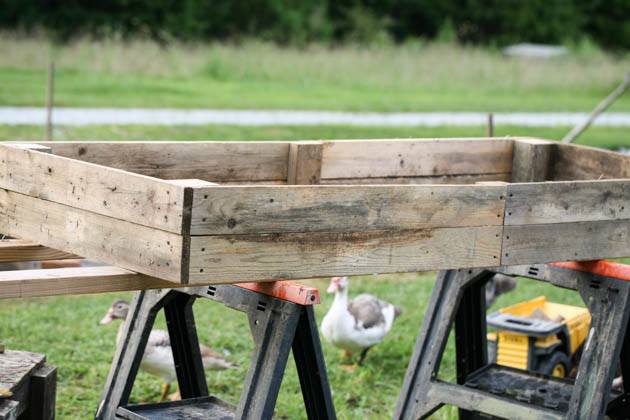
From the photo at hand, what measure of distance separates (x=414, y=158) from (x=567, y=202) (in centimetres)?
106

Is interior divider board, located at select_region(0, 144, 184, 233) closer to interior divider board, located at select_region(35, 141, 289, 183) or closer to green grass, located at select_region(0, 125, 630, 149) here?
interior divider board, located at select_region(35, 141, 289, 183)

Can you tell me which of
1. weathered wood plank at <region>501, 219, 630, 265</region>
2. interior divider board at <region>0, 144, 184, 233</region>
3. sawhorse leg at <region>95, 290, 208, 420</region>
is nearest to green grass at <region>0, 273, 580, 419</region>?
sawhorse leg at <region>95, 290, 208, 420</region>

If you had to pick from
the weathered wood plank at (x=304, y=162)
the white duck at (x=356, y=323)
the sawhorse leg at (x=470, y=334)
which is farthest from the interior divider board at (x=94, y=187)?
the white duck at (x=356, y=323)

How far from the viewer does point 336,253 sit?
3158mm

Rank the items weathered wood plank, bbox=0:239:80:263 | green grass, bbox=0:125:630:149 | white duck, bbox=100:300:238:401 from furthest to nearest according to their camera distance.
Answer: green grass, bbox=0:125:630:149
white duck, bbox=100:300:238:401
weathered wood plank, bbox=0:239:80:263

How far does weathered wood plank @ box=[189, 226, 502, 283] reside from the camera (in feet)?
9.56

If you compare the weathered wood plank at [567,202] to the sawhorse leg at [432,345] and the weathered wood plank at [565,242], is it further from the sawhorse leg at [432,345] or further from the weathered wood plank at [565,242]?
the sawhorse leg at [432,345]

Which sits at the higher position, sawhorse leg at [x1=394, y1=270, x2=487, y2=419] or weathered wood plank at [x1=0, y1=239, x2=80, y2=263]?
weathered wood plank at [x1=0, y1=239, x2=80, y2=263]

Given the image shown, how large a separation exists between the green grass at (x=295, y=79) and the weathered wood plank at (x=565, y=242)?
35.0ft

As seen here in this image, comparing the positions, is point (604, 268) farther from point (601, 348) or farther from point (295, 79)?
point (295, 79)

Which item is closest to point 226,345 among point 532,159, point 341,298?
point 341,298

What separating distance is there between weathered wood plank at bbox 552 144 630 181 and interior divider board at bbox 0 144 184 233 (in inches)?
95.6

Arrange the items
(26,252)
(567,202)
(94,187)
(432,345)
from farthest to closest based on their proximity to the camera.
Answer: (432,345) < (567,202) < (26,252) < (94,187)

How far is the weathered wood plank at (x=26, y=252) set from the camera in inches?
134
